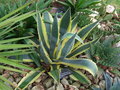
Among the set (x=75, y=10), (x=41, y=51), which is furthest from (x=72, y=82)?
(x=75, y=10)

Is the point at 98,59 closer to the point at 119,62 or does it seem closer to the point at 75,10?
the point at 119,62

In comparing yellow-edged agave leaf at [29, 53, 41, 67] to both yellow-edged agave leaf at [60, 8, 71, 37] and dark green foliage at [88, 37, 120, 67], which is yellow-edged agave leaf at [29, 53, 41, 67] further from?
dark green foliage at [88, 37, 120, 67]

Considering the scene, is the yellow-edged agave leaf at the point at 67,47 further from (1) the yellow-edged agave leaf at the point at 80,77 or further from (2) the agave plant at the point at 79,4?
(2) the agave plant at the point at 79,4

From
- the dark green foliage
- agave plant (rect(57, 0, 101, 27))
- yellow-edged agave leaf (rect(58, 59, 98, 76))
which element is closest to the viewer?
yellow-edged agave leaf (rect(58, 59, 98, 76))

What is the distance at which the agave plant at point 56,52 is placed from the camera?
7.29ft

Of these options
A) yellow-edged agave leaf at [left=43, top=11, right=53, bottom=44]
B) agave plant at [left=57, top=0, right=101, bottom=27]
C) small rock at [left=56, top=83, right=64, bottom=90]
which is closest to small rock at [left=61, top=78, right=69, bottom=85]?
small rock at [left=56, top=83, right=64, bottom=90]

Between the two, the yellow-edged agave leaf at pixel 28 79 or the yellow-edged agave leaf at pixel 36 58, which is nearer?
the yellow-edged agave leaf at pixel 28 79

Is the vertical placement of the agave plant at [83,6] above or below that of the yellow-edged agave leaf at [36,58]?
above

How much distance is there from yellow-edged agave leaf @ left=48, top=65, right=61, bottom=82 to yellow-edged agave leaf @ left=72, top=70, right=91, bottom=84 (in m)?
0.16

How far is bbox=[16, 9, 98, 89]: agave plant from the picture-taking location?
2.22 meters

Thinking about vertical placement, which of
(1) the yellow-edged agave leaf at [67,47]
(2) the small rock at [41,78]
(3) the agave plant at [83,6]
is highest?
(3) the agave plant at [83,6]

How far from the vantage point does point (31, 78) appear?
2.28m

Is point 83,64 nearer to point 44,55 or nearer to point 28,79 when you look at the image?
point 44,55

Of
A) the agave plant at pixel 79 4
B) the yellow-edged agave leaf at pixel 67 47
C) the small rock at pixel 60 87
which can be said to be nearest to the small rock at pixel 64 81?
the small rock at pixel 60 87
